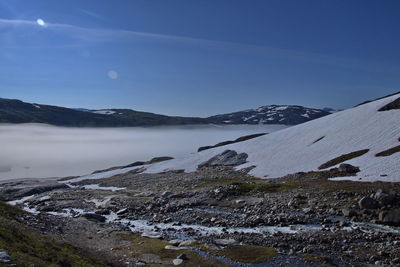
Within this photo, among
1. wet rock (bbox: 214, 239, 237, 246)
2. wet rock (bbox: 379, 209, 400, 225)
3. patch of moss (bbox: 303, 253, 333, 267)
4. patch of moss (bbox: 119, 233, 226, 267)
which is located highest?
wet rock (bbox: 379, 209, 400, 225)

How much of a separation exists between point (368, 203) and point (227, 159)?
6420cm

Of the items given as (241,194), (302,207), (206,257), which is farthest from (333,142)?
(206,257)

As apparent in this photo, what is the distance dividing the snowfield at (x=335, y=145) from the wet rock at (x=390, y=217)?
1214 cm

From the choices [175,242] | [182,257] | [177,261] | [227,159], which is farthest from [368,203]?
[227,159]

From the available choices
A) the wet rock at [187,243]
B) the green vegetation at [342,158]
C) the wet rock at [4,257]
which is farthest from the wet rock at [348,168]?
the wet rock at [4,257]

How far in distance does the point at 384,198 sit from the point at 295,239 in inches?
467

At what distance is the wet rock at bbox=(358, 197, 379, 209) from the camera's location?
32.3 meters

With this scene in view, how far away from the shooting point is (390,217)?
28.8m

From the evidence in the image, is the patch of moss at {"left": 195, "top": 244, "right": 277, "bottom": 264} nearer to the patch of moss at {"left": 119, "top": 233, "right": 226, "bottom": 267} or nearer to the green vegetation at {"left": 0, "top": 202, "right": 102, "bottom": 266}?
the patch of moss at {"left": 119, "top": 233, "right": 226, "bottom": 267}

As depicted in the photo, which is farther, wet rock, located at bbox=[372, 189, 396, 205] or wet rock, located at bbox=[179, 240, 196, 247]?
wet rock, located at bbox=[372, 189, 396, 205]

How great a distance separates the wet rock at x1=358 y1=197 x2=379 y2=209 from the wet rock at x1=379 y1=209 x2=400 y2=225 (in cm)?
263

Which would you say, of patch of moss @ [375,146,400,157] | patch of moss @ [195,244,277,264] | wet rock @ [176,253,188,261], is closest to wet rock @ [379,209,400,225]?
patch of moss @ [195,244,277,264]

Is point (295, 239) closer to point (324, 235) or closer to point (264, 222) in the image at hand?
point (324, 235)

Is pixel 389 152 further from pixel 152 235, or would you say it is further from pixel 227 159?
pixel 227 159
